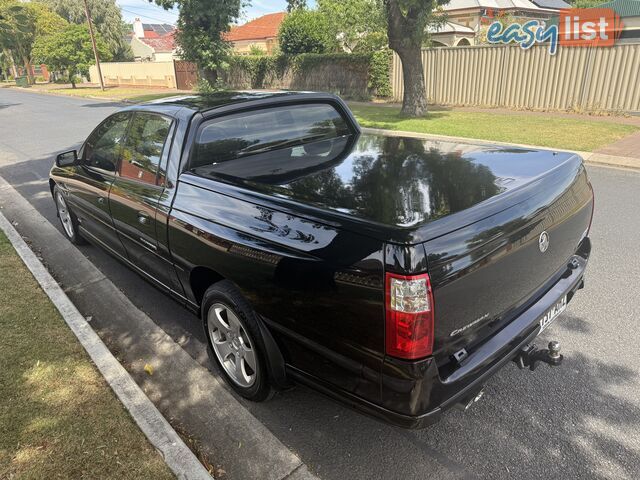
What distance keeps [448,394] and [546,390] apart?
117 cm

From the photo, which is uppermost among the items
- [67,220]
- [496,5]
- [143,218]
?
[496,5]

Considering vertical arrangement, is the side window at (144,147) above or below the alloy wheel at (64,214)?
above

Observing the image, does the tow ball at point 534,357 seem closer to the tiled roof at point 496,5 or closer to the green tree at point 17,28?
the tiled roof at point 496,5

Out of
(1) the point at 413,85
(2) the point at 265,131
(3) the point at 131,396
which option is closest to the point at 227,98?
(2) the point at 265,131

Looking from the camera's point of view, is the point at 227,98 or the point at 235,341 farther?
the point at 227,98

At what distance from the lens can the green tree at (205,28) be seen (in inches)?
835

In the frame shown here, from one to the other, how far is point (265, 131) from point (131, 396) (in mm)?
2039

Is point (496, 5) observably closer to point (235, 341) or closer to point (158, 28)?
point (235, 341)

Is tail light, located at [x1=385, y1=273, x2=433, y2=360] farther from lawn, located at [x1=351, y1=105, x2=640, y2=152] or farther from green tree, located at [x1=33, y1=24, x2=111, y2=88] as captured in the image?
green tree, located at [x1=33, y1=24, x2=111, y2=88]

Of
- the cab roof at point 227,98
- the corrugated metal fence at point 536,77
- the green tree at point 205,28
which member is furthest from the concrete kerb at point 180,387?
the green tree at point 205,28

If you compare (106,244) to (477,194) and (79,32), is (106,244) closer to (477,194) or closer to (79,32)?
(477,194)

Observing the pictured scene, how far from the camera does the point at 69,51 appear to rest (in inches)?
1527

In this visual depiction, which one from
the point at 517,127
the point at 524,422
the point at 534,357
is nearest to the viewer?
the point at 534,357

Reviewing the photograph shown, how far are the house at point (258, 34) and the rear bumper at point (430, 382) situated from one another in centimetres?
5666
